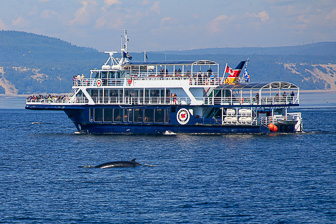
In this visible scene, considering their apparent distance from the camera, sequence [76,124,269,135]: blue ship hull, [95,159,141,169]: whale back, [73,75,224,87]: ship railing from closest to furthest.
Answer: [95,159,141,169]: whale back
[76,124,269,135]: blue ship hull
[73,75,224,87]: ship railing

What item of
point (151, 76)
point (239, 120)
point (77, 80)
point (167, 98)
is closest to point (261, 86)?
point (239, 120)

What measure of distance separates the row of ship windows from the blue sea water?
12.9 feet

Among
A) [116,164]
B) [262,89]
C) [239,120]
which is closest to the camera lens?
[116,164]

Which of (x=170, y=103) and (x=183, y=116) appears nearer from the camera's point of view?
(x=183, y=116)

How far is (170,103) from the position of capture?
70.6m

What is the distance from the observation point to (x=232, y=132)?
222ft

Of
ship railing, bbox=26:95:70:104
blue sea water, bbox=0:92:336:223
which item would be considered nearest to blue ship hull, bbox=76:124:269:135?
blue sea water, bbox=0:92:336:223

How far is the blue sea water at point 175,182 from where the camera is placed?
35.0 metres

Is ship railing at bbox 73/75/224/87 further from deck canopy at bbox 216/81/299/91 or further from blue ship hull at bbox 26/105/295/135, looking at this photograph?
blue ship hull at bbox 26/105/295/135

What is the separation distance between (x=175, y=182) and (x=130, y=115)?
2872 centimetres

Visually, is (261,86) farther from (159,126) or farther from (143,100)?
(143,100)

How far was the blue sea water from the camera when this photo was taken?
35.0 meters

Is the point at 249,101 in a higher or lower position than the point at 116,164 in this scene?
higher

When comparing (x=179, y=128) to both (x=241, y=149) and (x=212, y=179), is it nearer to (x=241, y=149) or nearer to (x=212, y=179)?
(x=241, y=149)
